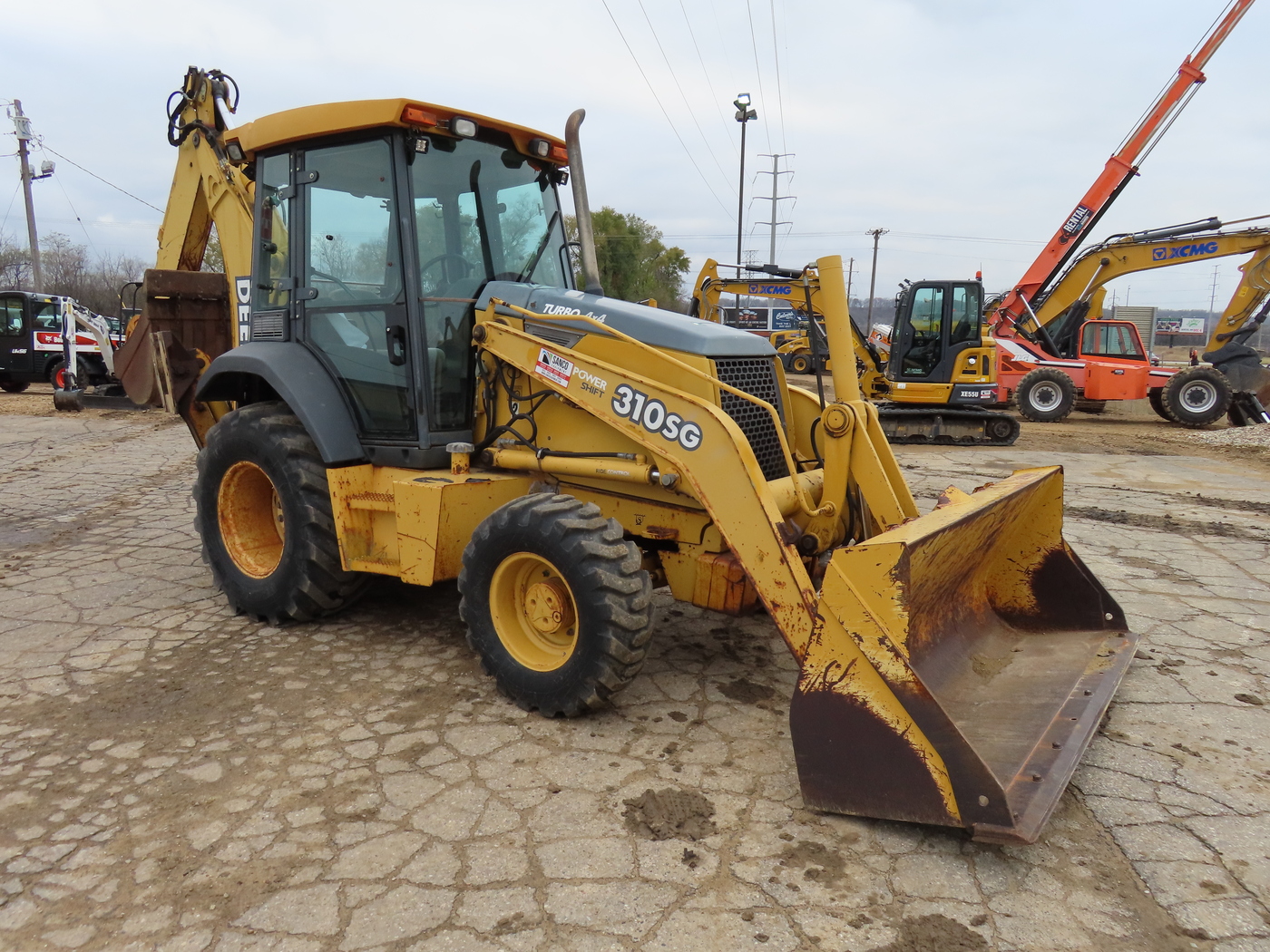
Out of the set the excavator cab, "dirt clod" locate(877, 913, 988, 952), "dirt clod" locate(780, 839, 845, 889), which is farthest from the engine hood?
the excavator cab

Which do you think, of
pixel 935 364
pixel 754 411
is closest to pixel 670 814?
pixel 754 411

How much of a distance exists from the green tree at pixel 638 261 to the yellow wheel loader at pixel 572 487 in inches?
1246

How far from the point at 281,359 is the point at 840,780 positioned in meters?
3.30

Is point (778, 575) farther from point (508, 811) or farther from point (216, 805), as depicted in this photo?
point (216, 805)

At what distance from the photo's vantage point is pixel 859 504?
3.59 m

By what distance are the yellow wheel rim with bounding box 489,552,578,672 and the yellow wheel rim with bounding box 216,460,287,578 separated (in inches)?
65.3

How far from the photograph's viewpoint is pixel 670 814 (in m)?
2.75

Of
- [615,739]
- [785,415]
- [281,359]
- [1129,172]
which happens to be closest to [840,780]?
[615,739]

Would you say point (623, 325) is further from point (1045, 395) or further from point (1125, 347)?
point (1125, 347)

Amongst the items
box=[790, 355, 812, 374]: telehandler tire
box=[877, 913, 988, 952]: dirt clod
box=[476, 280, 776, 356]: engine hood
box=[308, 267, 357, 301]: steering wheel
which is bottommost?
box=[877, 913, 988, 952]: dirt clod

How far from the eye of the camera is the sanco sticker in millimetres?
3680

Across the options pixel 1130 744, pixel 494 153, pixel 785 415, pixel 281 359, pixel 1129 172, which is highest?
pixel 1129 172

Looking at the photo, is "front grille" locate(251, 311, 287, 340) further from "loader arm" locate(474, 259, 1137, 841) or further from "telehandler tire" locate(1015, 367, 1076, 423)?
"telehandler tire" locate(1015, 367, 1076, 423)

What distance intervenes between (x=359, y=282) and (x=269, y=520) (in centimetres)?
156
